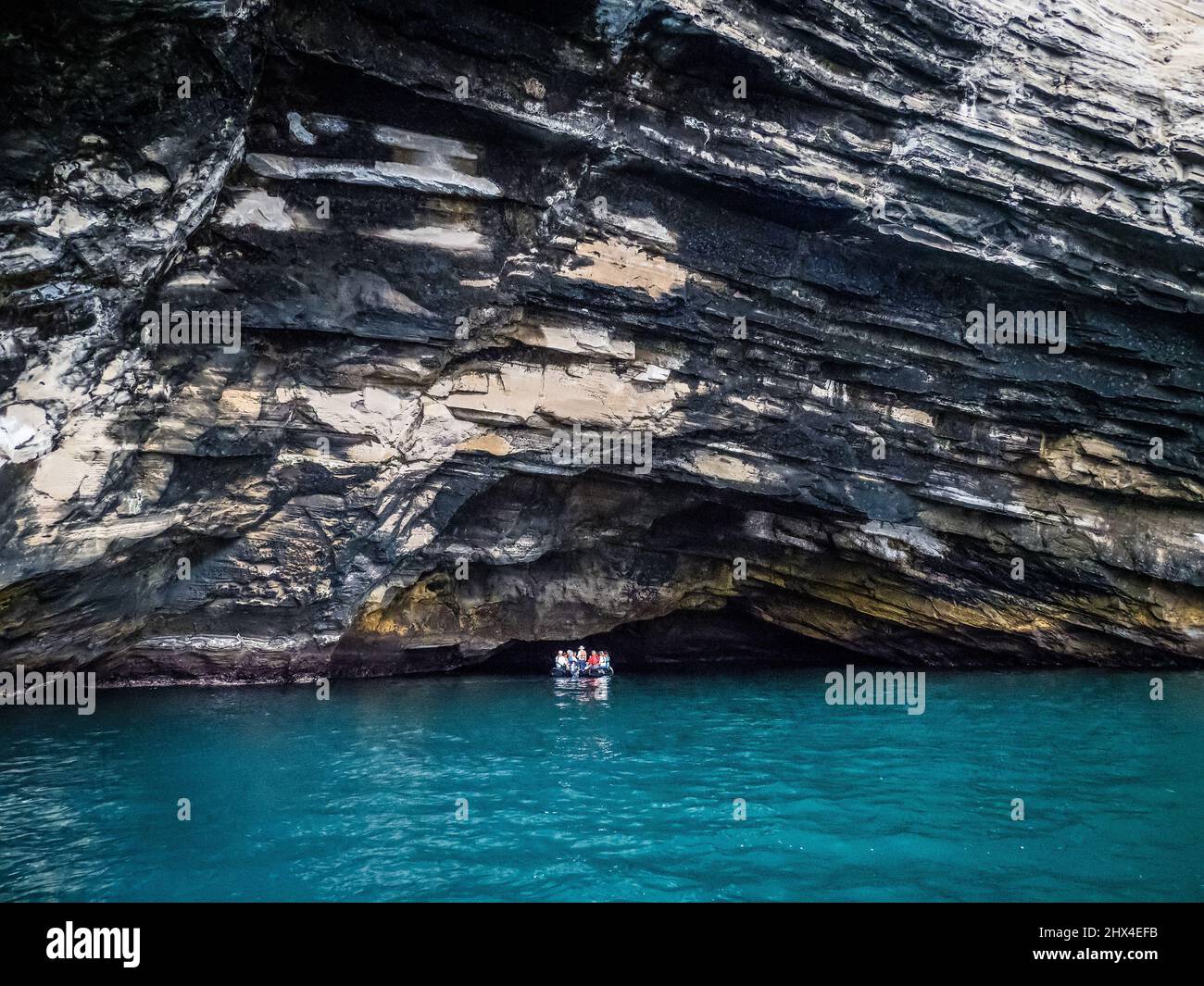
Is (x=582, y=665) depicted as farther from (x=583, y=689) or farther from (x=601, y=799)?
(x=601, y=799)

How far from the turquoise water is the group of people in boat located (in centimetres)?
424

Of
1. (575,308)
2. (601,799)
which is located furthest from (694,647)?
(601,799)

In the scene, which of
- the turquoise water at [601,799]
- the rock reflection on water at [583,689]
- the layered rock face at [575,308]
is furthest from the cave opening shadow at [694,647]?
the turquoise water at [601,799]

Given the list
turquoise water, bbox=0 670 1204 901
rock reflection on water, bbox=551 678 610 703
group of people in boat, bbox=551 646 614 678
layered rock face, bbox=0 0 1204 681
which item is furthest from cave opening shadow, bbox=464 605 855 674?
turquoise water, bbox=0 670 1204 901

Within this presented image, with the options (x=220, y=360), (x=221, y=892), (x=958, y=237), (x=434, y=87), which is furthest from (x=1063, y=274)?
(x=221, y=892)

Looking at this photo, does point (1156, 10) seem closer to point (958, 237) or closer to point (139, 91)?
point (958, 237)

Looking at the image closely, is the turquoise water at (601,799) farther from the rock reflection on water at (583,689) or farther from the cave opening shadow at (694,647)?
the cave opening shadow at (694,647)

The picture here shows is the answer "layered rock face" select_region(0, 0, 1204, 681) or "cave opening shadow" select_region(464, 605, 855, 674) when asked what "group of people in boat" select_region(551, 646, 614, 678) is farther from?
"layered rock face" select_region(0, 0, 1204, 681)

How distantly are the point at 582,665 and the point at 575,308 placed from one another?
10.2 metres

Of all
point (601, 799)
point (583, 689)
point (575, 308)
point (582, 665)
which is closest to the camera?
point (601, 799)

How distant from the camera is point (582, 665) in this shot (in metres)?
21.7

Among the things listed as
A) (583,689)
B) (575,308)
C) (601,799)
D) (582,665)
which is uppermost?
(575,308)

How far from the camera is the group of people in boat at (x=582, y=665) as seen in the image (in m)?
21.6

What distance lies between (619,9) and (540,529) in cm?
1046
